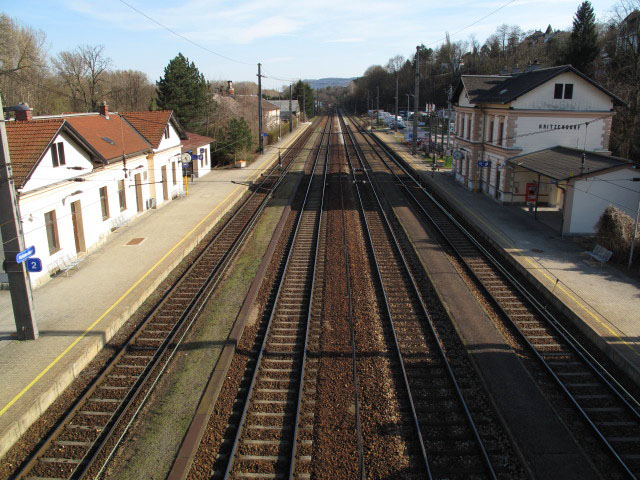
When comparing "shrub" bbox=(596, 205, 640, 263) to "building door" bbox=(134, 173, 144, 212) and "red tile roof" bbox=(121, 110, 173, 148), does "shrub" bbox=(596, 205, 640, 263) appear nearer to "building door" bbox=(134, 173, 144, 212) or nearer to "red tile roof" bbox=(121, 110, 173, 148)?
"building door" bbox=(134, 173, 144, 212)

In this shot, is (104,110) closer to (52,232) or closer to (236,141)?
(52,232)

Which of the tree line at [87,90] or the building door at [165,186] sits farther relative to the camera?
the tree line at [87,90]

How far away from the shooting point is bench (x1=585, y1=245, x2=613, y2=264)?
16703 millimetres

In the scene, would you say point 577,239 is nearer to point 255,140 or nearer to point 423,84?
point 255,140

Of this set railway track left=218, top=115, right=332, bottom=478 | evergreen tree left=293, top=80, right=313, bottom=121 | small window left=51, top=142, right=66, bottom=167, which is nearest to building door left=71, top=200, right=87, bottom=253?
small window left=51, top=142, right=66, bottom=167

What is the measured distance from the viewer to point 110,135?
23.0 metres

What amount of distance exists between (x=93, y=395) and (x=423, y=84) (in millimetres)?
107553

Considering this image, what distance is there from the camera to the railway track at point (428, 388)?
26.0ft

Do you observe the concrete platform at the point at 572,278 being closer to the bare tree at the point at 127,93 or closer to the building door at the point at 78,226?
the building door at the point at 78,226

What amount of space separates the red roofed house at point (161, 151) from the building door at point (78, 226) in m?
6.16

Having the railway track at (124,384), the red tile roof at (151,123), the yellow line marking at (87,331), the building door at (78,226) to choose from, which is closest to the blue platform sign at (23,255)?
the yellow line marking at (87,331)

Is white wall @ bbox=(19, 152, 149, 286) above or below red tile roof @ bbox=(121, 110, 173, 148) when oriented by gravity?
below

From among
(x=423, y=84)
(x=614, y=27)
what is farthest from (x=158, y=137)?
(x=423, y=84)

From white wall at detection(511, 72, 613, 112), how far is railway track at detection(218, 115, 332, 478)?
15630 mm
